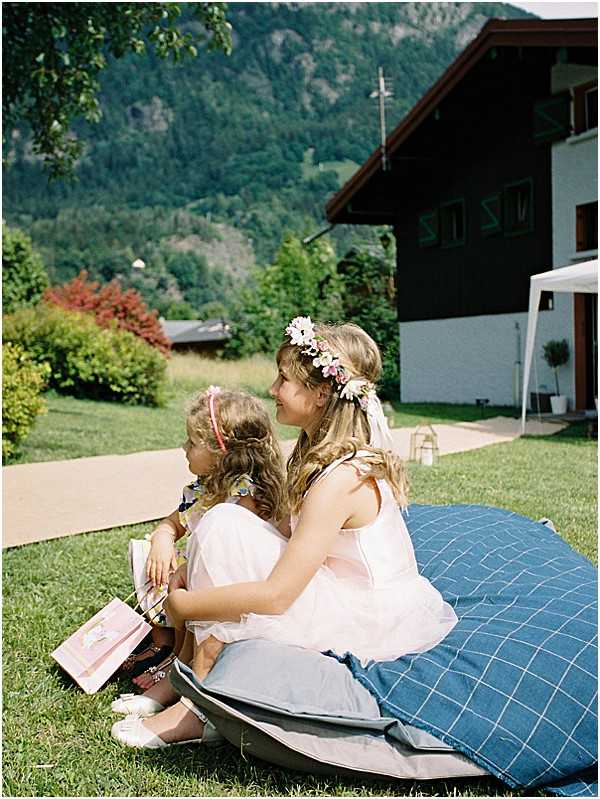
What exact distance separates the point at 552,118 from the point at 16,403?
10386 millimetres

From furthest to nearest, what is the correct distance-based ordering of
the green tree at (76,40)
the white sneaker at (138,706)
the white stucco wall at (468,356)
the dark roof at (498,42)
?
the white stucco wall at (468,356)
the dark roof at (498,42)
the green tree at (76,40)
the white sneaker at (138,706)

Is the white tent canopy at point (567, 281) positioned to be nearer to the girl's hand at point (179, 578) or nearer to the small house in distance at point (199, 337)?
the girl's hand at point (179, 578)

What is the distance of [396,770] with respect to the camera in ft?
8.84

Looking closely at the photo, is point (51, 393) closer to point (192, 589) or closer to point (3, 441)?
point (3, 441)

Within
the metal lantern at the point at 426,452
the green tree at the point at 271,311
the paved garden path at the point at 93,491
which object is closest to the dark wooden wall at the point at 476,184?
the green tree at the point at 271,311

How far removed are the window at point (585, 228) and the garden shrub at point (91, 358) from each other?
7078 millimetres

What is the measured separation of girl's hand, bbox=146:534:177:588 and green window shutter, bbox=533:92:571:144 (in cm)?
1359

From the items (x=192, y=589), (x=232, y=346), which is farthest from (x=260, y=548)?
(x=232, y=346)

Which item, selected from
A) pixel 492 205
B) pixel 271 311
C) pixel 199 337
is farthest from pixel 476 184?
pixel 199 337

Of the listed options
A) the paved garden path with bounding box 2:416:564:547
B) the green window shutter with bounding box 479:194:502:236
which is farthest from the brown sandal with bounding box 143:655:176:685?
the green window shutter with bounding box 479:194:502:236

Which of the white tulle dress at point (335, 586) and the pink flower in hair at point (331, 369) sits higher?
the pink flower in hair at point (331, 369)

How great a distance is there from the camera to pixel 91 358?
613 inches

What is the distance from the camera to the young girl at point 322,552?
288 cm

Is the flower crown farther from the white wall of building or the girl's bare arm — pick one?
the white wall of building
